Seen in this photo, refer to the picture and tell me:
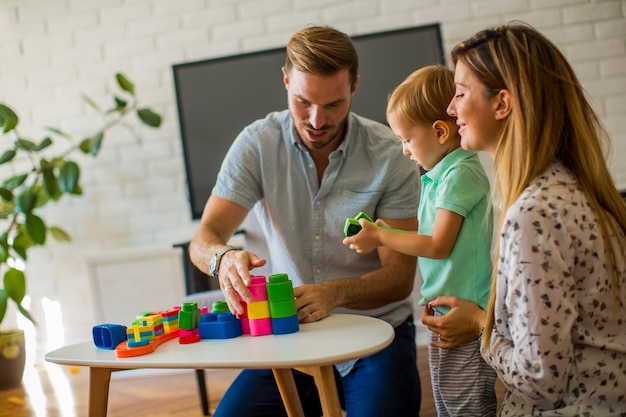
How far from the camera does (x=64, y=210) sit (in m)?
4.02

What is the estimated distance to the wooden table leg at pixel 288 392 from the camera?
5.13ft

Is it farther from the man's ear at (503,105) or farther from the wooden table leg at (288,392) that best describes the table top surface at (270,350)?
the man's ear at (503,105)

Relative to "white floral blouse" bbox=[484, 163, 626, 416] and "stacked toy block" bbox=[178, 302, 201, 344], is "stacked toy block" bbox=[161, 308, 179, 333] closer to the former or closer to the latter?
"stacked toy block" bbox=[178, 302, 201, 344]

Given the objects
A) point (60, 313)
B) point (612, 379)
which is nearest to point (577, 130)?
point (612, 379)

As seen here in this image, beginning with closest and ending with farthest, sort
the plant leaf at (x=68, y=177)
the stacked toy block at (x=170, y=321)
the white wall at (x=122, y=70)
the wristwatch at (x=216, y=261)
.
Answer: the stacked toy block at (x=170, y=321) → the wristwatch at (x=216, y=261) → the plant leaf at (x=68, y=177) → the white wall at (x=122, y=70)

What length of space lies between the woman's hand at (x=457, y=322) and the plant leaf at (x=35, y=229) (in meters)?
2.48

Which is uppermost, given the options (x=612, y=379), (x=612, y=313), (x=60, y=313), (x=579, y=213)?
(x=579, y=213)

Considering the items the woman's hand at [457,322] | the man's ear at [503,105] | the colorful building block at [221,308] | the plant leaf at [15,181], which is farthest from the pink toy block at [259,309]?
the plant leaf at [15,181]

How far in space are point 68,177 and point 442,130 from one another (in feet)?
8.20

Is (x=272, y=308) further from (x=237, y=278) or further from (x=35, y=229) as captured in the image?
(x=35, y=229)

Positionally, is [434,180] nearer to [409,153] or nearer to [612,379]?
[409,153]

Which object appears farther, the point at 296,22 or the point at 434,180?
the point at 296,22

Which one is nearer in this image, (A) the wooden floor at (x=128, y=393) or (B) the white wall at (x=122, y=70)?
(A) the wooden floor at (x=128, y=393)

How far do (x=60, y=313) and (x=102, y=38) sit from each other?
159cm
